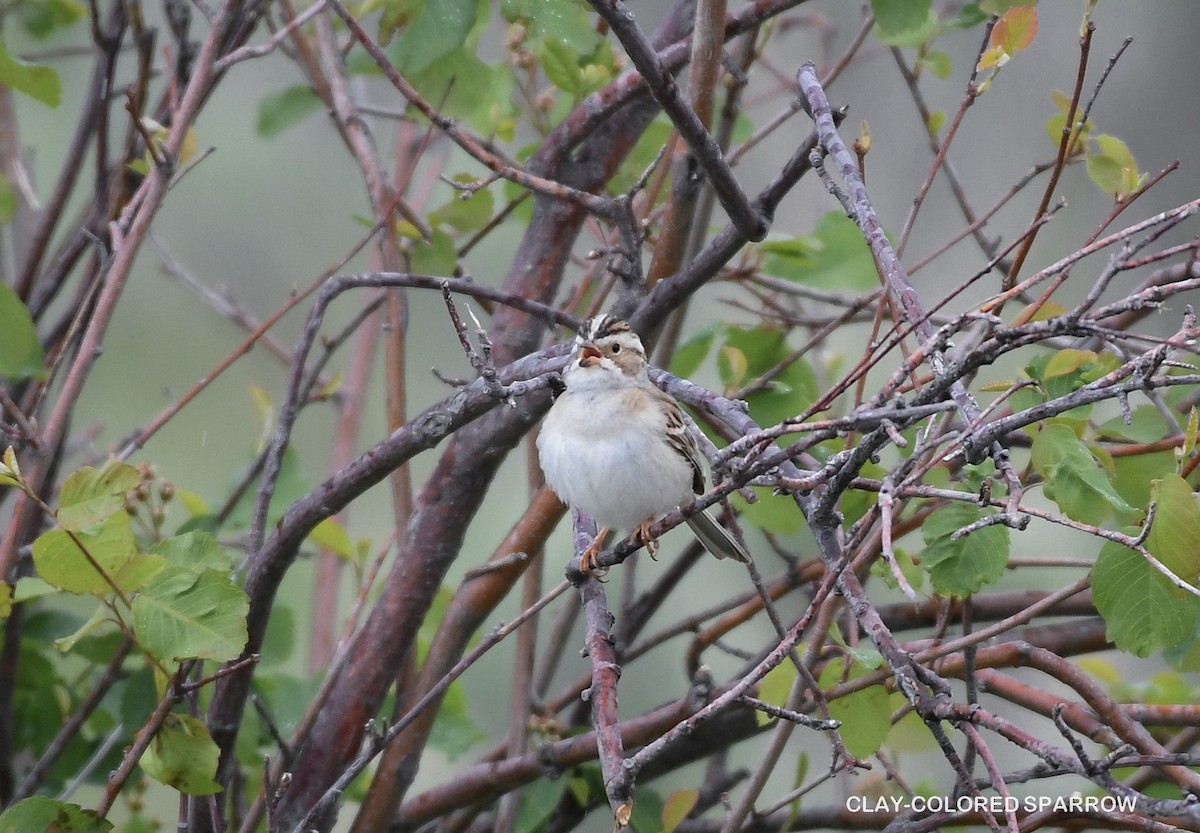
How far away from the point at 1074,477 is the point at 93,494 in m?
1.57

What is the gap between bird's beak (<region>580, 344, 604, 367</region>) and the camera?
2.58 m

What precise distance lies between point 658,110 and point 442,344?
4.06m

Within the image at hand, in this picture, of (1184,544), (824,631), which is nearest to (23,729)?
(824,631)

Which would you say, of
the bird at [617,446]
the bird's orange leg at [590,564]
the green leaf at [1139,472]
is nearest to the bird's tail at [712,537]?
the bird at [617,446]

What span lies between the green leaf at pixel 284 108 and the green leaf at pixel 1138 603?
8.95 feet

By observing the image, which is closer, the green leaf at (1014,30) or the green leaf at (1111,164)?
the green leaf at (1014,30)

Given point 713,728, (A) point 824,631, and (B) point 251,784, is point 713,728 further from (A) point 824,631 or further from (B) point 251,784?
(B) point 251,784

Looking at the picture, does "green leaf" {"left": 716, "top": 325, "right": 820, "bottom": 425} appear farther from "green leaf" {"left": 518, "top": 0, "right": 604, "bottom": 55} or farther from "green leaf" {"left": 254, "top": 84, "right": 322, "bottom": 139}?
"green leaf" {"left": 254, "top": 84, "right": 322, "bottom": 139}

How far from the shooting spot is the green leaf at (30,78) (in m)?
2.45

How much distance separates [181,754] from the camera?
2.04 m

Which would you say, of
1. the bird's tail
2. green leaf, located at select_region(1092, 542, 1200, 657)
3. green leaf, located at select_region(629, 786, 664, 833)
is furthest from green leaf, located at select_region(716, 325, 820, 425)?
green leaf, located at select_region(629, 786, 664, 833)

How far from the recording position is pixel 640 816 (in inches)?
113

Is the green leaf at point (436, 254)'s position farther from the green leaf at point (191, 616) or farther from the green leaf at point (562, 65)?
the green leaf at point (191, 616)

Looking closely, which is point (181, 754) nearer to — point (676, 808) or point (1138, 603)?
point (676, 808)
